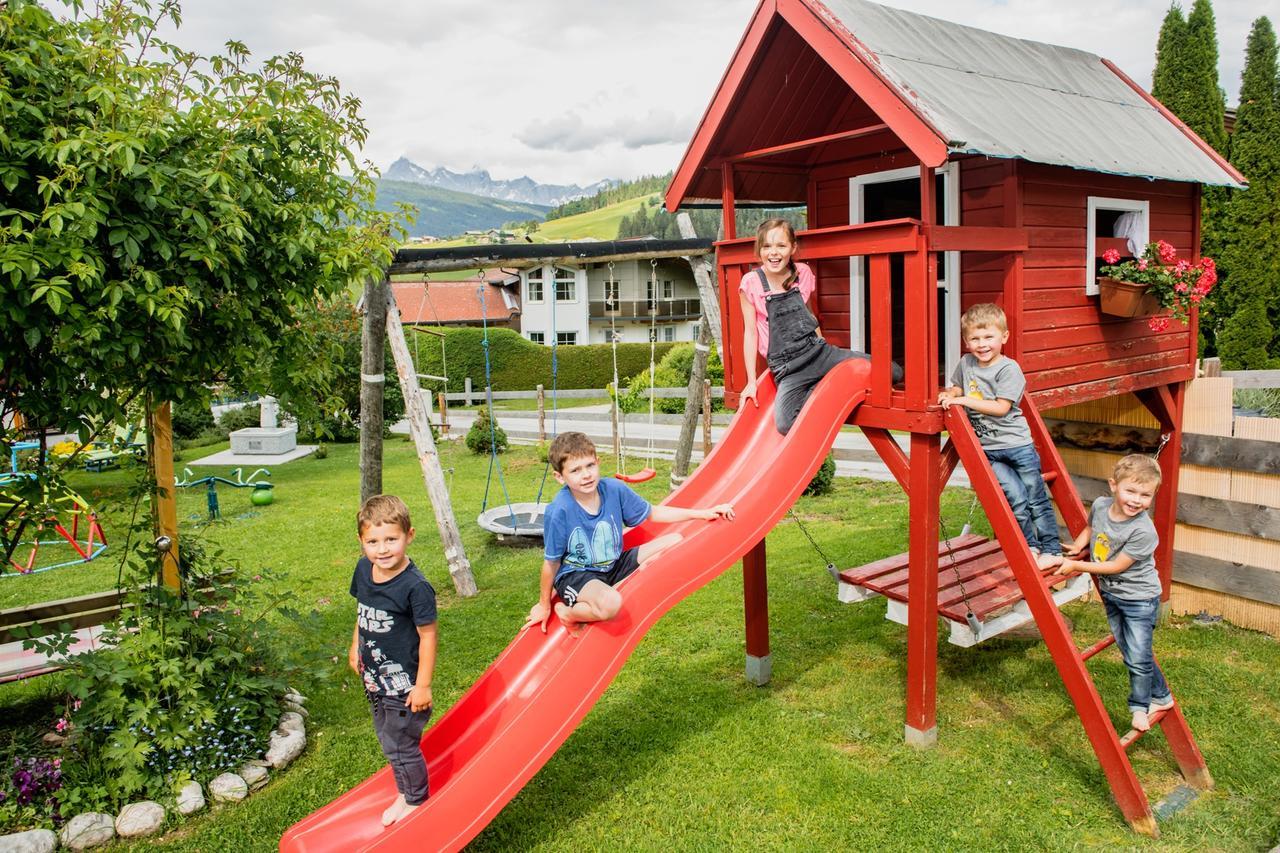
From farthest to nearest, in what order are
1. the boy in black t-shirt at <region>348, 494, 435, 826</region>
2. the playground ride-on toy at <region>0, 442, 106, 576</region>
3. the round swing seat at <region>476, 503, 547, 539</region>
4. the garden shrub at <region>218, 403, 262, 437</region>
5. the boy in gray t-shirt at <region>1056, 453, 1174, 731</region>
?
the garden shrub at <region>218, 403, 262, 437</region> → the round swing seat at <region>476, 503, 547, 539</region> → the playground ride-on toy at <region>0, 442, 106, 576</region> → the boy in gray t-shirt at <region>1056, 453, 1174, 731</region> → the boy in black t-shirt at <region>348, 494, 435, 826</region>

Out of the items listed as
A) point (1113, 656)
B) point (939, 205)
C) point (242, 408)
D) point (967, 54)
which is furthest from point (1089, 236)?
point (242, 408)

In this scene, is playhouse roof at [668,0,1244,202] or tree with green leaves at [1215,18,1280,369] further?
tree with green leaves at [1215,18,1280,369]

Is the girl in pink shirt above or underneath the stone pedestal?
above

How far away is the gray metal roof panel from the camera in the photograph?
5.52 meters

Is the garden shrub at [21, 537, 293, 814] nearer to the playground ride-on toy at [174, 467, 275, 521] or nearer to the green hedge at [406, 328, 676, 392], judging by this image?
the playground ride-on toy at [174, 467, 275, 521]

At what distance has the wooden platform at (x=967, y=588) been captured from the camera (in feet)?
18.9

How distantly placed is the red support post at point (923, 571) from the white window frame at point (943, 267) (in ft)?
2.90

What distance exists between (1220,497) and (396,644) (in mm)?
7674

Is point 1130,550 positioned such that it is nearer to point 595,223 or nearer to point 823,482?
point 823,482

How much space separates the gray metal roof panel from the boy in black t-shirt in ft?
12.6

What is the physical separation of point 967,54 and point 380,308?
5716 mm

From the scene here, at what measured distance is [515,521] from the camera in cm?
1153

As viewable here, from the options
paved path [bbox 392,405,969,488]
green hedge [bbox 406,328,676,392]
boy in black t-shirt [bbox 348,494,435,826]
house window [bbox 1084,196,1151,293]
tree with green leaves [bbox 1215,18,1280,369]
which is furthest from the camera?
green hedge [bbox 406,328,676,392]

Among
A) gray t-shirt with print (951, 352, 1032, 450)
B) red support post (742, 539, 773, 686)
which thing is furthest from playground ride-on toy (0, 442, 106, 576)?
gray t-shirt with print (951, 352, 1032, 450)
